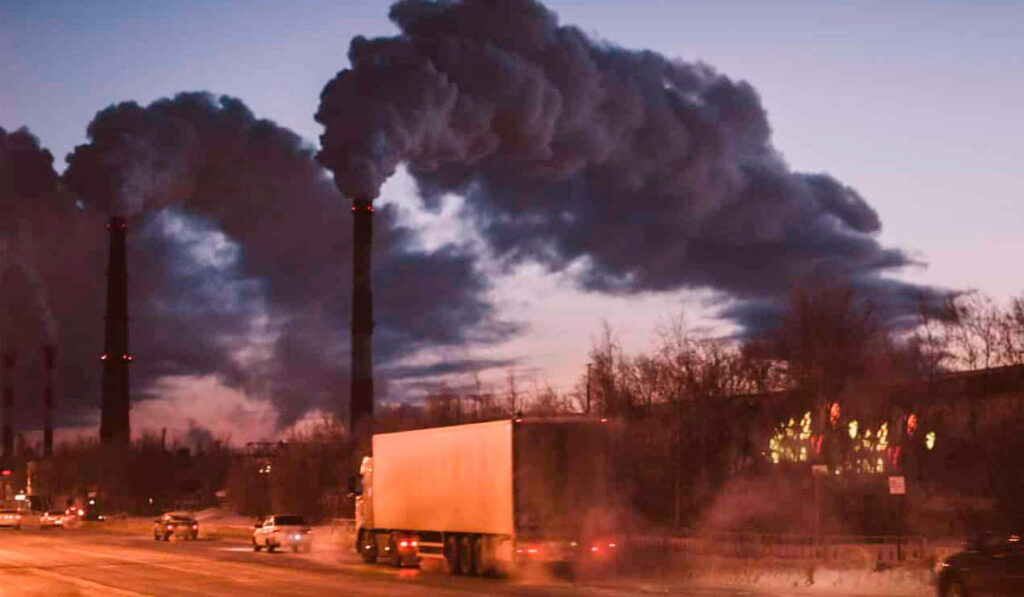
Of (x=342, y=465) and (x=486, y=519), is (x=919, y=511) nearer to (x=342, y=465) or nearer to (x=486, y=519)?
(x=486, y=519)

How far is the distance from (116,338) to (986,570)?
280ft

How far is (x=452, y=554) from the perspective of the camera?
109 ft

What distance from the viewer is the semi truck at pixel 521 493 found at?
97.0 ft

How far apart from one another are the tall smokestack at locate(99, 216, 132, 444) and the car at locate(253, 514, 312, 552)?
49.5m

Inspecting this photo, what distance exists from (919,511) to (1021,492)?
3.86 metres

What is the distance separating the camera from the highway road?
2711cm

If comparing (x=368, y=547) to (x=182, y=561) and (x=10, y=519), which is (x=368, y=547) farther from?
(x=10, y=519)

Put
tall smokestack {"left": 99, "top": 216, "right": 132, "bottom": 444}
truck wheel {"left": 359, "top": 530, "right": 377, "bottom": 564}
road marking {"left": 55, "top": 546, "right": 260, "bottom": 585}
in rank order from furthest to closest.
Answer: tall smokestack {"left": 99, "top": 216, "right": 132, "bottom": 444}, truck wheel {"left": 359, "top": 530, "right": 377, "bottom": 564}, road marking {"left": 55, "top": 546, "right": 260, "bottom": 585}

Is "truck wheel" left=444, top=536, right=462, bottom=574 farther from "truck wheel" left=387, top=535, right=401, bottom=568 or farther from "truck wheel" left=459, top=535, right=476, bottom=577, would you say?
"truck wheel" left=387, top=535, right=401, bottom=568

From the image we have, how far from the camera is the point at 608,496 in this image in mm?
29984

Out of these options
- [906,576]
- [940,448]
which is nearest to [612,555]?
[906,576]

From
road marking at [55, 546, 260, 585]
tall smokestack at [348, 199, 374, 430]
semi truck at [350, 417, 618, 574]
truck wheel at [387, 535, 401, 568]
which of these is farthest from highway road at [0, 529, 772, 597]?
tall smokestack at [348, 199, 374, 430]

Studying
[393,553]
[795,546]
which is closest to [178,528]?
[393,553]

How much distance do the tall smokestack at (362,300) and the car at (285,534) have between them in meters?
32.7
